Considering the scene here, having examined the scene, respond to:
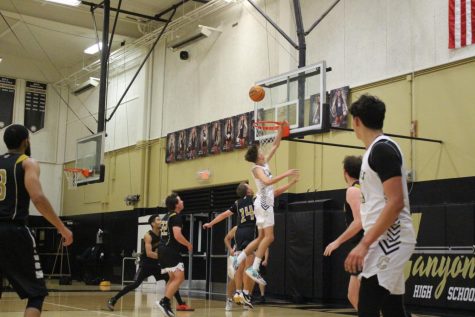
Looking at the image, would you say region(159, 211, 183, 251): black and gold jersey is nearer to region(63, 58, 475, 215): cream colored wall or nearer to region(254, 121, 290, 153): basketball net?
region(254, 121, 290, 153): basketball net

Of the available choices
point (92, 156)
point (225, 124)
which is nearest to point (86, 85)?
point (92, 156)

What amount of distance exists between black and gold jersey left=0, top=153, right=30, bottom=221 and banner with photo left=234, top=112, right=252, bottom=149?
37.2 feet

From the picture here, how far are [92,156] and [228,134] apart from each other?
448 cm

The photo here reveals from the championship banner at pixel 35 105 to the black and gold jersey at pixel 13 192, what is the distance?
68.4 ft

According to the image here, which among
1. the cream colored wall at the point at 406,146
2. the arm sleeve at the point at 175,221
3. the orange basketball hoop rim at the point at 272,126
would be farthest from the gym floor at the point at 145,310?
the orange basketball hoop rim at the point at 272,126

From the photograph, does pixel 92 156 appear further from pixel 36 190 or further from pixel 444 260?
pixel 36 190

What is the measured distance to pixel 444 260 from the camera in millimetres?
10445

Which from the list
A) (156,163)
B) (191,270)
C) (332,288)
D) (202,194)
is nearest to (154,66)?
(156,163)

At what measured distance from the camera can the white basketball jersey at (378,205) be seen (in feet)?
10.9

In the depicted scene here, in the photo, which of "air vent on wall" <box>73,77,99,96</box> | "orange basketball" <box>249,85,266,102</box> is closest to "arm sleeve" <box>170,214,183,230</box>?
"orange basketball" <box>249,85,266,102</box>

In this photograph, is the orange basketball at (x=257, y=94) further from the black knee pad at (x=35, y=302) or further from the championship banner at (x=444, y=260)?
the black knee pad at (x=35, y=302)

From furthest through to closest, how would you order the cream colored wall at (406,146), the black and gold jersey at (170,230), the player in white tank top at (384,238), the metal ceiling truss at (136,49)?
the metal ceiling truss at (136,49) → the cream colored wall at (406,146) → the black and gold jersey at (170,230) → the player in white tank top at (384,238)

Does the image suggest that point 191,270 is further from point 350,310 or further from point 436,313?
point 436,313

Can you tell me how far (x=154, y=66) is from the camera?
2048 centimetres
